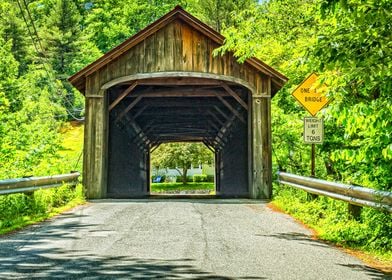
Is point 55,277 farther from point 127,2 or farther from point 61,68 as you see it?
point 61,68

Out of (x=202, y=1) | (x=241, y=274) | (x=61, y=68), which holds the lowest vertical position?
(x=241, y=274)

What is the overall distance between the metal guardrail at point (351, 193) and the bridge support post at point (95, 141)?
6.74 meters

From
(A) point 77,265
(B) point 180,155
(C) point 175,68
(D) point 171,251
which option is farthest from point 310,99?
(B) point 180,155

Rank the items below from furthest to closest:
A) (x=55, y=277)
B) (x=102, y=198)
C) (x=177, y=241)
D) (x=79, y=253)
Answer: (x=102, y=198) → (x=177, y=241) → (x=79, y=253) → (x=55, y=277)

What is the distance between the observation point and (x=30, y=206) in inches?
474

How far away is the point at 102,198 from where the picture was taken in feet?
56.9

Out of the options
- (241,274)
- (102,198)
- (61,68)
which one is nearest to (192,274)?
(241,274)

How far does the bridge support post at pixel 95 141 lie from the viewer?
17406 millimetres

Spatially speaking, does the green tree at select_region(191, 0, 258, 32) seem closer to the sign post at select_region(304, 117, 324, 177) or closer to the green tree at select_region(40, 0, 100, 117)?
the green tree at select_region(40, 0, 100, 117)

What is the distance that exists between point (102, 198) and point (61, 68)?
60.7 meters

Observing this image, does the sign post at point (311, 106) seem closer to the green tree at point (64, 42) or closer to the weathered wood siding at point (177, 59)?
the weathered wood siding at point (177, 59)

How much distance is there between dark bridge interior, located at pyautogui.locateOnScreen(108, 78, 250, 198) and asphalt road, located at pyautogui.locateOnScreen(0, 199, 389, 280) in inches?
343

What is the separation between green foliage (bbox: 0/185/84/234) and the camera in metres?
10.5

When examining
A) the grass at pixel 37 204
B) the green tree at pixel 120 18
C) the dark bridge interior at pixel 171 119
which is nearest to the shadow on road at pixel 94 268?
the grass at pixel 37 204
